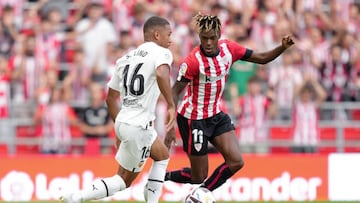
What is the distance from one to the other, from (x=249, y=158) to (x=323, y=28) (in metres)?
4.40

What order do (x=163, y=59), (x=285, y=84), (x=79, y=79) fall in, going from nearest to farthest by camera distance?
(x=163, y=59), (x=79, y=79), (x=285, y=84)

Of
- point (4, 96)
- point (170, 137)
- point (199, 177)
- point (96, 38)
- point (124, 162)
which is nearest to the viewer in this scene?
point (124, 162)

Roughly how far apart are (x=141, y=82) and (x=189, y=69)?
144 centimetres

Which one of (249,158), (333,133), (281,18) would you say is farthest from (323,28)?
(249,158)

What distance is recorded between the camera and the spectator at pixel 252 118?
18766mm

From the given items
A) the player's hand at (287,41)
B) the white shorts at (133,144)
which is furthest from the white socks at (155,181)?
the player's hand at (287,41)

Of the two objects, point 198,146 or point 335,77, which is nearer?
point 198,146

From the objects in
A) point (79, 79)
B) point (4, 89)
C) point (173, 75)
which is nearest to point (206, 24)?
point (173, 75)

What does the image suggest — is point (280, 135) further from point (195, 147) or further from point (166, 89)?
point (166, 89)

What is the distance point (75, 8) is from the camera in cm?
2025

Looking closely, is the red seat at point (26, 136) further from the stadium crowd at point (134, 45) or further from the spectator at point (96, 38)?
the spectator at point (96, 38)

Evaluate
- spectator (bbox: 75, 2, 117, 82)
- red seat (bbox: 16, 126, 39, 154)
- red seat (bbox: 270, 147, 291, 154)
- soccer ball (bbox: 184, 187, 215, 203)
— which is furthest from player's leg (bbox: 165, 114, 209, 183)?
red seat (bbox: 270, 147, 291, 154)

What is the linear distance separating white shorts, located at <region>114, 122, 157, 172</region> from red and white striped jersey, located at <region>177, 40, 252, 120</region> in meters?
1.42

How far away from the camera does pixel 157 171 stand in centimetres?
1143
